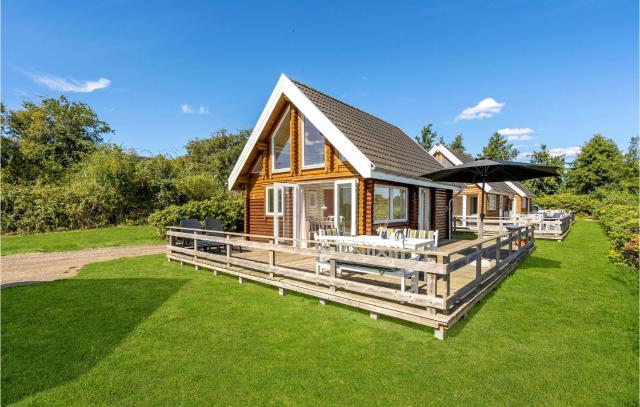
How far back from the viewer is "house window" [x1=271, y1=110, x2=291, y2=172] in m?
11.3

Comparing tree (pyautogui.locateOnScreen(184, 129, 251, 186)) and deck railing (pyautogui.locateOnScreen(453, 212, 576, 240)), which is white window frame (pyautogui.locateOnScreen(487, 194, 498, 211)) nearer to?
deck railing (pyautogui.locateOnScreen(453, 212, 576, 240))

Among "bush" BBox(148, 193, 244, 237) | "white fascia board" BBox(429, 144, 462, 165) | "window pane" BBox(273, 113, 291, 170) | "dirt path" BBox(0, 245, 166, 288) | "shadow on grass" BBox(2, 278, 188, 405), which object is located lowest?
"shadow on grass" BBox(2, 278, 188, 405)

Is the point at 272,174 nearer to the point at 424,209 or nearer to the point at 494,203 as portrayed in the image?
the point at 424,209

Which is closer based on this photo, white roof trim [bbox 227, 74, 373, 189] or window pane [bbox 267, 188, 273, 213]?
white roof trim [bbox 227, 74, 373, 189]

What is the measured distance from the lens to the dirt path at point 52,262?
25.5 feet

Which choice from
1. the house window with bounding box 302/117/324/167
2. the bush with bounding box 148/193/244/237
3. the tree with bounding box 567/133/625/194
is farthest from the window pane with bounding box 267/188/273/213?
the tree with bounding box 567/133/625/194

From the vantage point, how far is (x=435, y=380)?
3.30m

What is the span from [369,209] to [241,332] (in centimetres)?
551

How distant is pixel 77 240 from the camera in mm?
13688

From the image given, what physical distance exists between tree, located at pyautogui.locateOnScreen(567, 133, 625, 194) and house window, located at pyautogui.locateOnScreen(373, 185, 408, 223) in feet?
149

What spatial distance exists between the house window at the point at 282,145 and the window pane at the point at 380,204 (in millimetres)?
3620

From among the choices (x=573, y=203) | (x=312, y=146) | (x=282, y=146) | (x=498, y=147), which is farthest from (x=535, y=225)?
(x=498, y=147)

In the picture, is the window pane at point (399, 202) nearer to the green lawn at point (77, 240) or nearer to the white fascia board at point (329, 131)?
the white fascia board at point (329, 131)

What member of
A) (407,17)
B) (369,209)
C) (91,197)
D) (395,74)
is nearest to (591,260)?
(369,209)
